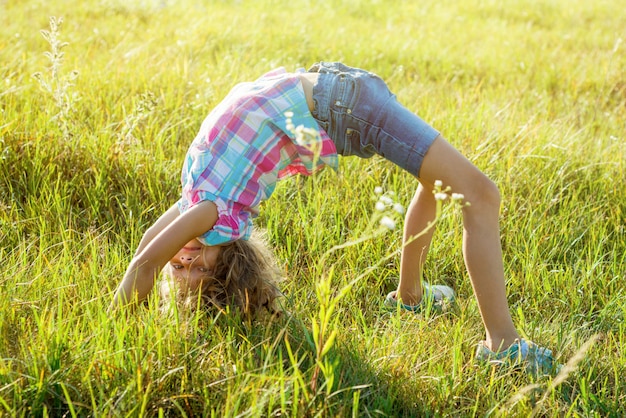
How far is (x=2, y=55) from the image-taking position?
4629 millimetres

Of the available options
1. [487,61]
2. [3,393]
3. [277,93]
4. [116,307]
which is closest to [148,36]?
[487,61]

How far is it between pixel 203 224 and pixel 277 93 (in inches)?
21.0

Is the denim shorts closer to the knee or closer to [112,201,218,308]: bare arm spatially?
the knee

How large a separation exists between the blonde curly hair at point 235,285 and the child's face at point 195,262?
14mm

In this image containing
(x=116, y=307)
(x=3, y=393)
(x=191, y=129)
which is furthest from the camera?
(x=191, y=129)

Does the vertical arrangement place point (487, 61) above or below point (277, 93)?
below

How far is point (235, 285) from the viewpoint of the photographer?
2480 mm

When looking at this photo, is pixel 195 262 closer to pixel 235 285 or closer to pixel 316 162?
pixel 235 285

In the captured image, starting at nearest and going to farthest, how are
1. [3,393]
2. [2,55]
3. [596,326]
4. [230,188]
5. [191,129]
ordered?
[3,393] < [230,188] < [596,326] < [191,129] < [2,55]

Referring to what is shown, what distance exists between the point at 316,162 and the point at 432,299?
0.72 m

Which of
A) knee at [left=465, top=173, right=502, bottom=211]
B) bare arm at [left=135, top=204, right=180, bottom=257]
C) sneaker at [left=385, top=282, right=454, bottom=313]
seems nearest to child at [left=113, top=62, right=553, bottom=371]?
knee at [left=465, top=173, right=502, bottom=211]

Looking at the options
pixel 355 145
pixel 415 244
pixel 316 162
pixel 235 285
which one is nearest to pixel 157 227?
pixel 235 285

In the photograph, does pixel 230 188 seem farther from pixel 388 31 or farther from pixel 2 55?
pixel 388 31

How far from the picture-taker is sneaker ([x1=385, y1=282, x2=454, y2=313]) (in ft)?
9.21
